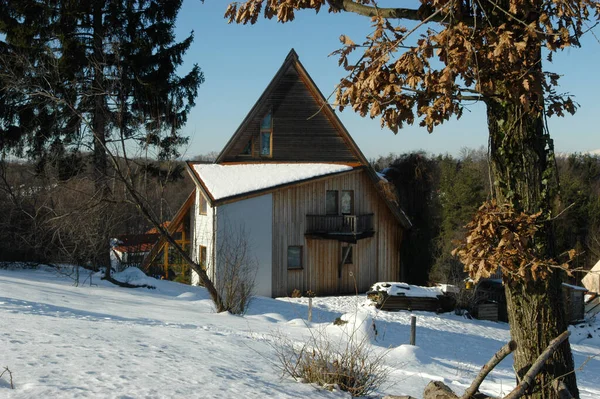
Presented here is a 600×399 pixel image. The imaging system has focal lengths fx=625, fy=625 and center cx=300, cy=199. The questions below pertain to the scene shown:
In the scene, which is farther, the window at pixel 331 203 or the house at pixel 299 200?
the window at pixel 331 203

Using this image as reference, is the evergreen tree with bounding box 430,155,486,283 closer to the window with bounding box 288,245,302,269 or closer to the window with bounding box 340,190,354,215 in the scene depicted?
the window with bounding box 340,190,354,215

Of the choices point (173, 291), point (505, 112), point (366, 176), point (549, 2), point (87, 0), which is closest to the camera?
point (549, 2)

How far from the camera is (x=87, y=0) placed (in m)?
24.9

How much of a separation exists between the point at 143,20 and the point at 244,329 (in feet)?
60.7

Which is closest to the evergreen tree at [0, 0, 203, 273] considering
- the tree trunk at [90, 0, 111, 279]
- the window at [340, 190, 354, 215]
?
the tree trunk at [90, 0, 111, 279]

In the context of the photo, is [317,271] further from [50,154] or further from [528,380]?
[528,380]

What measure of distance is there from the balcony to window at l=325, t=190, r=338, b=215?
662 mm

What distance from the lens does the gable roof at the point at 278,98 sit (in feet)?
95.0

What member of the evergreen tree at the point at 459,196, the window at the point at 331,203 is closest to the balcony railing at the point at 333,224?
the window at the point at 331,203

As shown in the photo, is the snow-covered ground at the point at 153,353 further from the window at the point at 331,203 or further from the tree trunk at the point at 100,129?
the window at the point at 331,203

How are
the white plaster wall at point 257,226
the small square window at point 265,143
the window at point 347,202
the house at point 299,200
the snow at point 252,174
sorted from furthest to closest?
the small square window at point 265,143, the window at point 347,202, the house at point 299,200, the snow at point 252,174, the white plaster wall at point 257,226

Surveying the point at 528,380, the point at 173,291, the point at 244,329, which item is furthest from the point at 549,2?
the point at 173,291

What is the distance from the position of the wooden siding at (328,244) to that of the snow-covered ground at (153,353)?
9.30m

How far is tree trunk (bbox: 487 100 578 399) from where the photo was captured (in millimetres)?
5203
